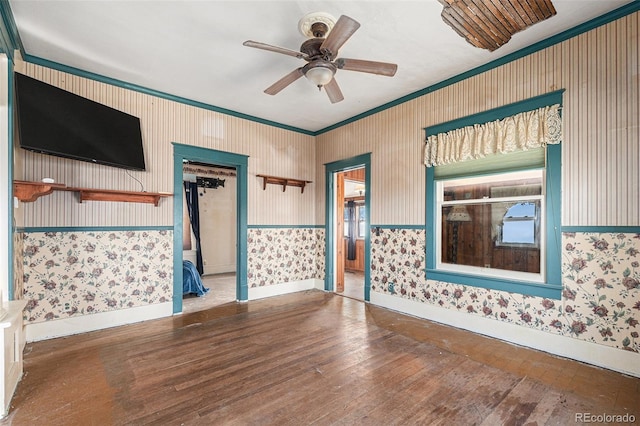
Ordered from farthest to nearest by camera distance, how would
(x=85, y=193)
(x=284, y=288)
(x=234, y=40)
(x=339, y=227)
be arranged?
(x=339, y=227), (x=284, y=288), (x=85, y=193), (x=234, y=40)

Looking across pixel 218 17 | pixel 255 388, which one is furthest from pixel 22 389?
pixel 218 17

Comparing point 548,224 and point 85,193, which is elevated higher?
point 85,193

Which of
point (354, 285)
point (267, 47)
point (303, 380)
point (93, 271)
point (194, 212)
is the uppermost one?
point (267, 47)

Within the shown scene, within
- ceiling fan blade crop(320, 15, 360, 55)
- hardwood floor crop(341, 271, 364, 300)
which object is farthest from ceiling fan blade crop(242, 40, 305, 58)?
hardwood floor crop(341, 271, 364, 300)

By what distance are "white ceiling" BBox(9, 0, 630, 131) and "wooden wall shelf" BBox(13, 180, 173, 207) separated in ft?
4.73

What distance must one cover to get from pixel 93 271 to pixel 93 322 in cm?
60

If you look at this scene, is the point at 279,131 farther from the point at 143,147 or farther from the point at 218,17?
the point at 218,17

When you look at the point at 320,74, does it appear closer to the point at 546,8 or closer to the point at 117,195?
the point at 546,8

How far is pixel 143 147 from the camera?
3941 millimetres

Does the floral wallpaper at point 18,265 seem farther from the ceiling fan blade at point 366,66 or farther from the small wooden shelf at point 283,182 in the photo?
the ceiling fan blade at point 366,66

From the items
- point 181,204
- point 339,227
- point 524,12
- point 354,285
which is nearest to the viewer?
point 524,12

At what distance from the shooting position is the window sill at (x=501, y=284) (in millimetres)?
2881

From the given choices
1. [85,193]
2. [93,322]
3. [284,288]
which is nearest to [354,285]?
[284,288]

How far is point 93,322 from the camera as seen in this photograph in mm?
3518
